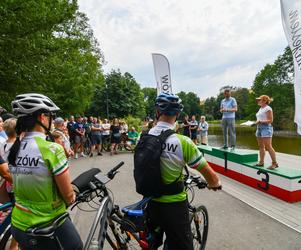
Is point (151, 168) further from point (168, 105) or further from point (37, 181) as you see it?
point (37, 181)

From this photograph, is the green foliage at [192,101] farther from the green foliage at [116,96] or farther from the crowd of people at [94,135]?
the crowd of people at [94,135]

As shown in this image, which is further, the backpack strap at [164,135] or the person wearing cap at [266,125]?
the person wearing cap at [266,125]

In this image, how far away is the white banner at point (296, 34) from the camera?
575cm

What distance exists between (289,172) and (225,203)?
171 cm

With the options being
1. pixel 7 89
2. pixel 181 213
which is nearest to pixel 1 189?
pixel 181 213

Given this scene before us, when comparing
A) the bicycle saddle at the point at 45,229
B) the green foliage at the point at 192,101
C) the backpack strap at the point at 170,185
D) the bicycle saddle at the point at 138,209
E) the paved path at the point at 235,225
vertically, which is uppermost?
the green foliage at the point at 192,101

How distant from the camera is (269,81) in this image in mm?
57594

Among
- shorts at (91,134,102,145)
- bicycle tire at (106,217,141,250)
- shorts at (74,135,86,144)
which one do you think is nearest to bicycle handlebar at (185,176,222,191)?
bicycle tire at (106,217,141,250)

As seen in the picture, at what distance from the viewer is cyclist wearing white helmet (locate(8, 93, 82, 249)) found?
1812 mm

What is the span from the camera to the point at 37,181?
1813 millimetres

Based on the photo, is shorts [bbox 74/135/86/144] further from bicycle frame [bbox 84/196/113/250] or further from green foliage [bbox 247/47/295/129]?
green foliage [bbox 247/47/295/129]

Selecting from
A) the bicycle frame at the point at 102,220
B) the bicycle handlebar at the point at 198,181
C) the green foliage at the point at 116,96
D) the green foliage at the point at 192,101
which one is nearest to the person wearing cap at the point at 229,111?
the bicycle handlebar at the point at 198,181

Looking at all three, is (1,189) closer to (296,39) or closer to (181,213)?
(181,213)

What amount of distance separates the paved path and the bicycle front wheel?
0.38 m
